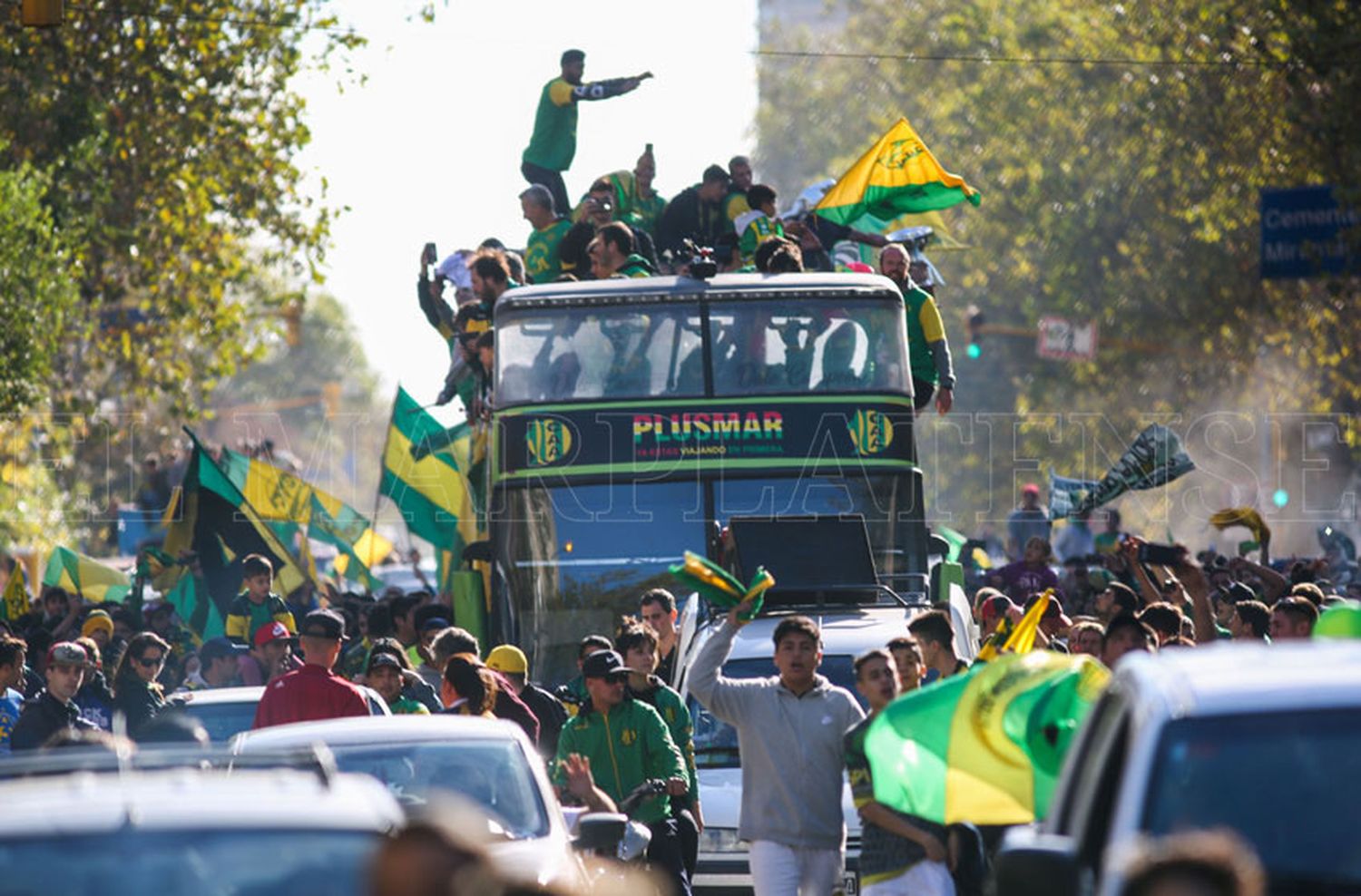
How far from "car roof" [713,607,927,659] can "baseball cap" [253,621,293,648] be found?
300 cm

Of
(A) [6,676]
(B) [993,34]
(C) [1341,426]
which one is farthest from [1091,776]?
(B) [993,34]

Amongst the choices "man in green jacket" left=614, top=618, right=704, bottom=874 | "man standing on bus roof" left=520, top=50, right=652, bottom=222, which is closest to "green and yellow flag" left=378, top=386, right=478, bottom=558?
"man standing on bus roof" left=520, top=50, right=652, bottom=222

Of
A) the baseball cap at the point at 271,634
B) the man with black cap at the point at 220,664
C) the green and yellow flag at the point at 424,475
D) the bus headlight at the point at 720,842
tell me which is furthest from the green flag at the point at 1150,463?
the bus headlight at the point at 720,842

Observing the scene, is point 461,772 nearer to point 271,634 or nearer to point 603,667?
point 603,667

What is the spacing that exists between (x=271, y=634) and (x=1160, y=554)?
223 inches

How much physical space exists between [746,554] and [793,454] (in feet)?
5.71

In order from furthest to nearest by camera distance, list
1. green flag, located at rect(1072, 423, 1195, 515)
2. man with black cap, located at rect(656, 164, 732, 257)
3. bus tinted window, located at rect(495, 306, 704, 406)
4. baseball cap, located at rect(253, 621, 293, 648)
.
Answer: man with black cap, located at rect(656, 164, 732, 257), green flag, located at rect(1072, 423, 1195, 515), bus tinted window, located at rect(495, 306, 704, 406), baseball cap, located at rect(253, 621, 293, 648)

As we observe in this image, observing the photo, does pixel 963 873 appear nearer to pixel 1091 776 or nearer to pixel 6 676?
pixel 1091 776

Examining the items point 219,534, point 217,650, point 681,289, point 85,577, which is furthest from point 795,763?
point 85,577

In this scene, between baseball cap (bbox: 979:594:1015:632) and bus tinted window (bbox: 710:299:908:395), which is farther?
bus tinted window (bbox: 710:299:908:395)

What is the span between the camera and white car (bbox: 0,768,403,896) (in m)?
5.54

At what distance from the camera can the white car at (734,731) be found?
1251 cm

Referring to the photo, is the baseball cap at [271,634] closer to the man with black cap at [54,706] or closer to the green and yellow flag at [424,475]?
the man with black cap at [54,706]

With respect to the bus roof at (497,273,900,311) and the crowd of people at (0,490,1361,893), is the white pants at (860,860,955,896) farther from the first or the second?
the bus roof at (497,273,900,311)
